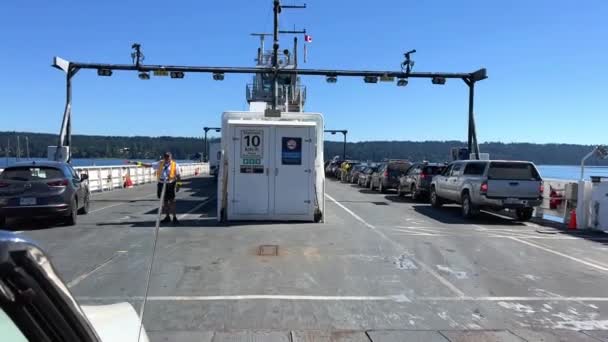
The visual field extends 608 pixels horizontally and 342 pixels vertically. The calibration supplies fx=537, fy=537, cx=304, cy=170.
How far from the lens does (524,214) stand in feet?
54.7

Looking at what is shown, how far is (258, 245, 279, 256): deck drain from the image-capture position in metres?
9.64

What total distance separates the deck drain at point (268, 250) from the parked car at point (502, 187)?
26.9 feet

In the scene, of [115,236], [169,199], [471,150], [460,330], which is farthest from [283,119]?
[471,150]

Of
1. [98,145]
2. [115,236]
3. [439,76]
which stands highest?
[439,76]

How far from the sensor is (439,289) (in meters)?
7.30

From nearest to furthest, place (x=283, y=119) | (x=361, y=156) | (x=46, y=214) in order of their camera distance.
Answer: (x=46, y=214) → (x=283, y=119) → (x=361, y=156)

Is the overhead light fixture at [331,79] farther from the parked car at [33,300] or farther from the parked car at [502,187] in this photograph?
the parked car at [33,300]

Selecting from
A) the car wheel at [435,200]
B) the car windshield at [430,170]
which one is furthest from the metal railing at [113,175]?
the car windshield at [430,170]

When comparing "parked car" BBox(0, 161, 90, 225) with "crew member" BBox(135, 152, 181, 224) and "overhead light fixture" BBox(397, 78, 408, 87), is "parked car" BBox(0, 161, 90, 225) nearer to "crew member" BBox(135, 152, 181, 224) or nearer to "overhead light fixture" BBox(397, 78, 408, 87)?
"crew member" BBox(135, 152, 181, 224)

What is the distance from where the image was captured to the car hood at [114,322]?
2.08 metres

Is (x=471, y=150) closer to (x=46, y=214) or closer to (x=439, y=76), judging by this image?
(x=439, y=76)

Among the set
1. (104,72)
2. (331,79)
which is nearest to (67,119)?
(104,72)

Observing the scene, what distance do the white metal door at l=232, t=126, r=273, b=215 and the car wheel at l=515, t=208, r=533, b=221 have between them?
8108 millimetres

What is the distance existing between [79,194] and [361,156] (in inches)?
3689
